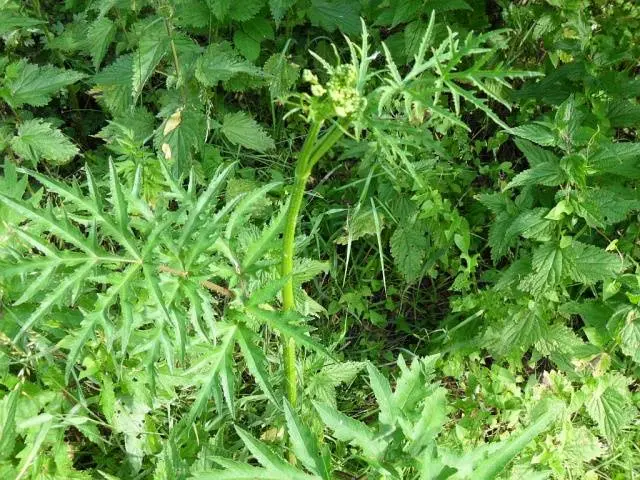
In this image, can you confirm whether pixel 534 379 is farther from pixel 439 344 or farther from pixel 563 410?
pixel 439 344

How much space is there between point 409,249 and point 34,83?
1704 mm

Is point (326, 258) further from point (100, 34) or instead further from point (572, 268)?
point (100, 34)

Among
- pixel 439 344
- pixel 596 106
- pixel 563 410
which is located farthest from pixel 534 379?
pixel 596 106

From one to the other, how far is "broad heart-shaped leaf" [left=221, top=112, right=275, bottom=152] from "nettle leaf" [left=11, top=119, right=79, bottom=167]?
0.65m

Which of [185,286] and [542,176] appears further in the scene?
[542,176]

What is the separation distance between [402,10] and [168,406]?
1.82 m

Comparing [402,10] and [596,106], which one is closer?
[596,106]

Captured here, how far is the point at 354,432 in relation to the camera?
1.72 m

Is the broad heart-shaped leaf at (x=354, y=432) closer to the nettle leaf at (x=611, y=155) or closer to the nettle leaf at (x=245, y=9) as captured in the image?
the nettle leaf at (x=611, y=155)

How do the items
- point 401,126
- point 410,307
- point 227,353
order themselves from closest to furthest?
point 401,126 → point 227,353 → point 410,307

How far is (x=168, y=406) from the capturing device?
239cm

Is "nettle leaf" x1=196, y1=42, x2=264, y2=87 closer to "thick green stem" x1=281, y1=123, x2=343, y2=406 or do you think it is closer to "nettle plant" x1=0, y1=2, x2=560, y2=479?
"nettle plant" x1=0, y1=2, x2=560, y2=479

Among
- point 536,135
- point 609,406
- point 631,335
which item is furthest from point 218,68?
point 609,406

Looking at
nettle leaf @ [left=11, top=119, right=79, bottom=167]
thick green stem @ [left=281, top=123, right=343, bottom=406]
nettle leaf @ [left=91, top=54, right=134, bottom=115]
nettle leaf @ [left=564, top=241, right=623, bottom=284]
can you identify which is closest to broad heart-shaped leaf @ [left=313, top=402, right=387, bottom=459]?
thick green stem @ [left=281, top=123, right=343, bottom=406]
